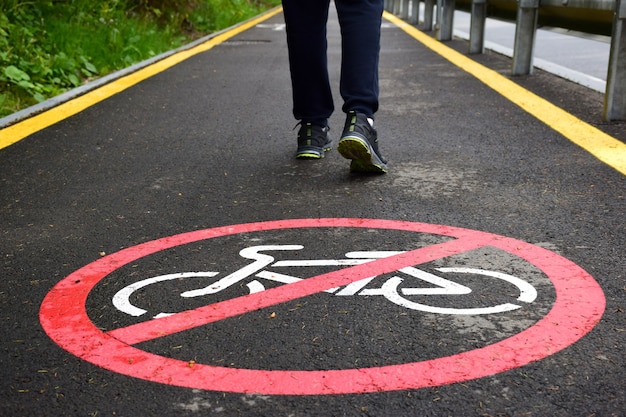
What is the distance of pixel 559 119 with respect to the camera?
537 centimetres

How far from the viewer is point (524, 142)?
4707mm

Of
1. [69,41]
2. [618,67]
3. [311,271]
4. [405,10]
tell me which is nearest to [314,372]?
[311,271]

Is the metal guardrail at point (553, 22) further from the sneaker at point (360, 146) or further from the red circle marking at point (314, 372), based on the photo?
the red circle marking at point (314, 372)

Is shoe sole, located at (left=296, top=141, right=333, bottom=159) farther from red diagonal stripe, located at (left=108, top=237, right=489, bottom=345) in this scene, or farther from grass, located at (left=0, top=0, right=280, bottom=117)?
grass, located at (left=0, top=0, right=280, bottom=117)

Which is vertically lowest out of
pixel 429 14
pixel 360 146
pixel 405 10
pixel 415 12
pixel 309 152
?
pixel 405 10

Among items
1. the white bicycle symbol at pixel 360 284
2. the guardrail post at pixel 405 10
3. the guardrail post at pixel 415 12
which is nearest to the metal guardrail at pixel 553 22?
the white bicycle symbol at pixel 360 284

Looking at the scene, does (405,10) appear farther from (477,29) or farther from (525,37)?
(525,37)

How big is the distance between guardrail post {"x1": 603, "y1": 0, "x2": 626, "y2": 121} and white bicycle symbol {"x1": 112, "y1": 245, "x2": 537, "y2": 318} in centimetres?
283

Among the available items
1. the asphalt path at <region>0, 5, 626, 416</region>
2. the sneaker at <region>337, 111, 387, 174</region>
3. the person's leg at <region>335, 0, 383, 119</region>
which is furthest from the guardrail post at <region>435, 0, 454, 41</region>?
the sneaker at <region>337, 111, 387, 174</region>

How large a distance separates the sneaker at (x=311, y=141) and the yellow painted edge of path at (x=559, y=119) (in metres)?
1.33

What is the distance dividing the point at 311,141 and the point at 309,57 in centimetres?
42

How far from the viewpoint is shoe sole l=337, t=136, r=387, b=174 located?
3.92 meters

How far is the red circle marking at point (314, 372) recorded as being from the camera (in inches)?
76.2

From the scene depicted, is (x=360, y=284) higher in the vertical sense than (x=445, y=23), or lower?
higher
